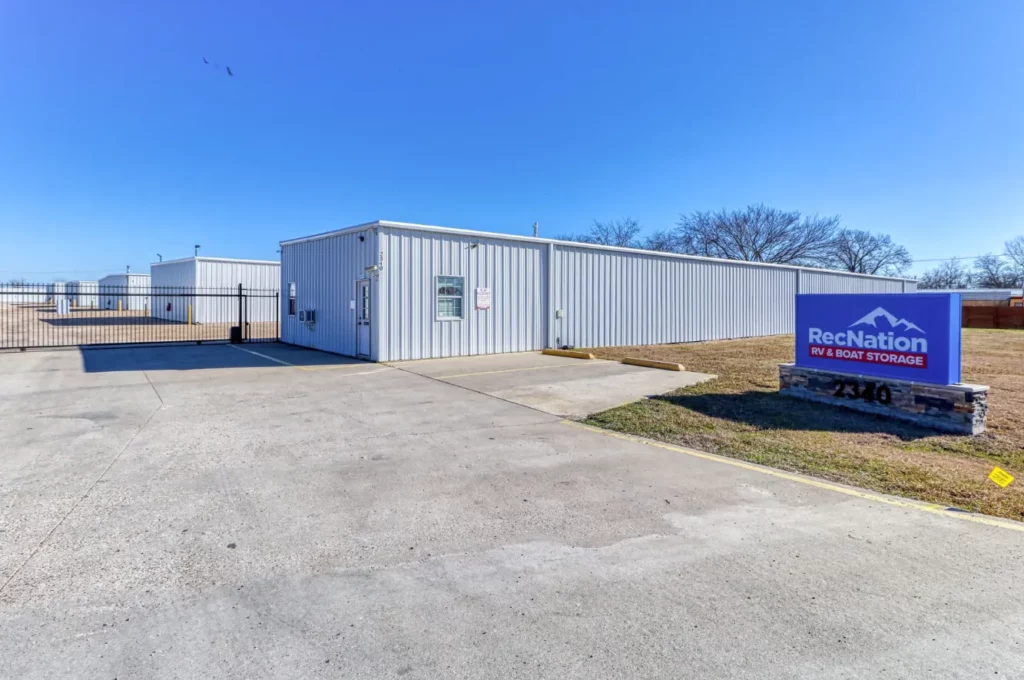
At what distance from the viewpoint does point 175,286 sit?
3011cm

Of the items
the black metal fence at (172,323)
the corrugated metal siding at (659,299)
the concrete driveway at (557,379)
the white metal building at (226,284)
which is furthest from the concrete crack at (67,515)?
the white metal building at (226,284)

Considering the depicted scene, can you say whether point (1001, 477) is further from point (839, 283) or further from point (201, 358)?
point (839, 283)

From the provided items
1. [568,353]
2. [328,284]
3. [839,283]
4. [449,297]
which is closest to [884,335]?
[568,353]

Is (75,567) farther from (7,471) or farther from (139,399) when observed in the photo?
(139,399)

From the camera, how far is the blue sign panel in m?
7.04

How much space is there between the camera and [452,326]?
15281 millimetres

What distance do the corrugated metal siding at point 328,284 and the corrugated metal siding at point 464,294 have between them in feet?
1.52

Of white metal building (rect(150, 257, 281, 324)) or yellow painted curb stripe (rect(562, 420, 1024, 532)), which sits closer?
yellow painted curb stripe (rect(562, 420, 1024, 532))

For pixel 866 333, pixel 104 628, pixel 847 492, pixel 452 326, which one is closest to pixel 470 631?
pixel 104 628

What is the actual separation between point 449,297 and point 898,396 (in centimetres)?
1047

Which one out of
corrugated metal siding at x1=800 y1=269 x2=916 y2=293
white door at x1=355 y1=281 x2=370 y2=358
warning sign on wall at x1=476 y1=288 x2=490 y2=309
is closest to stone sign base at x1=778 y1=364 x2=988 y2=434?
warning sign on wall at x1=476 y1=288 x2=490 y2=309

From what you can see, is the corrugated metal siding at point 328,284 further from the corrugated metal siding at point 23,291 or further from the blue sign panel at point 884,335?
the blue sign panel at point 884,335

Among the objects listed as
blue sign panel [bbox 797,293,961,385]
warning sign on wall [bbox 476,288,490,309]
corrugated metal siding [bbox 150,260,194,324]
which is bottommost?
blue sign panel [bbox 797,293,961,385]

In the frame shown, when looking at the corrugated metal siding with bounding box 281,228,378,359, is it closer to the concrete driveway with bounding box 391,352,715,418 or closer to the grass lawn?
the concrete driveway with bounding box 391,352,715,418
